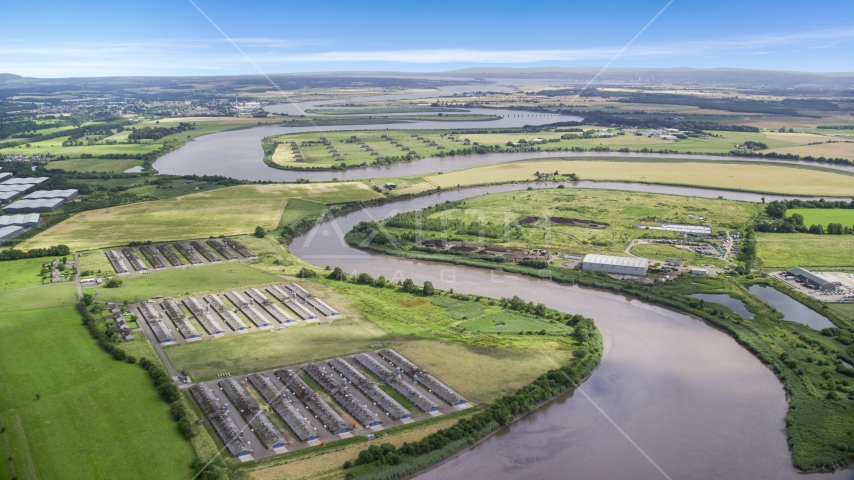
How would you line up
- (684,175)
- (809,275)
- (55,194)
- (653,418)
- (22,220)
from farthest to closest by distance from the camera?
(684,175) < (55,194) < (22,220) < (809,275) < (653,418)

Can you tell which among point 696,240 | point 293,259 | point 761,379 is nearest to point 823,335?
point 761,379

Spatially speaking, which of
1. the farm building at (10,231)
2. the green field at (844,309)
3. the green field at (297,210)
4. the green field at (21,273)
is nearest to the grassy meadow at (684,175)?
the green field at (297,210)

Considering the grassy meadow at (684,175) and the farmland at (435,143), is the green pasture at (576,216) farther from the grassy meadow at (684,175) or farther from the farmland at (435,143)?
the farmland at (435,143)

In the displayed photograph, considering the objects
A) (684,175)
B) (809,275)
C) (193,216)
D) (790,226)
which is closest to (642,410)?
(809,275)

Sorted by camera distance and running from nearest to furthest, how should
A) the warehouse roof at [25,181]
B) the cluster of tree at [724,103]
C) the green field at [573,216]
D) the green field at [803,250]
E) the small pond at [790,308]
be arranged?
the small pond at [790,308], the green field at [803,250], the green field at [573,216], the warehouse roof at [25,181], the cluster of tree at [724,103]

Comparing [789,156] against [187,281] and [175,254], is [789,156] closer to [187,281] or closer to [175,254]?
[175,254]

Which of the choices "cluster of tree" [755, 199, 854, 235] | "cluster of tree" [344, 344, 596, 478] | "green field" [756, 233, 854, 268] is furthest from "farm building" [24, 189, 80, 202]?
"cluster of tree" [755, 199, 854, 235]
